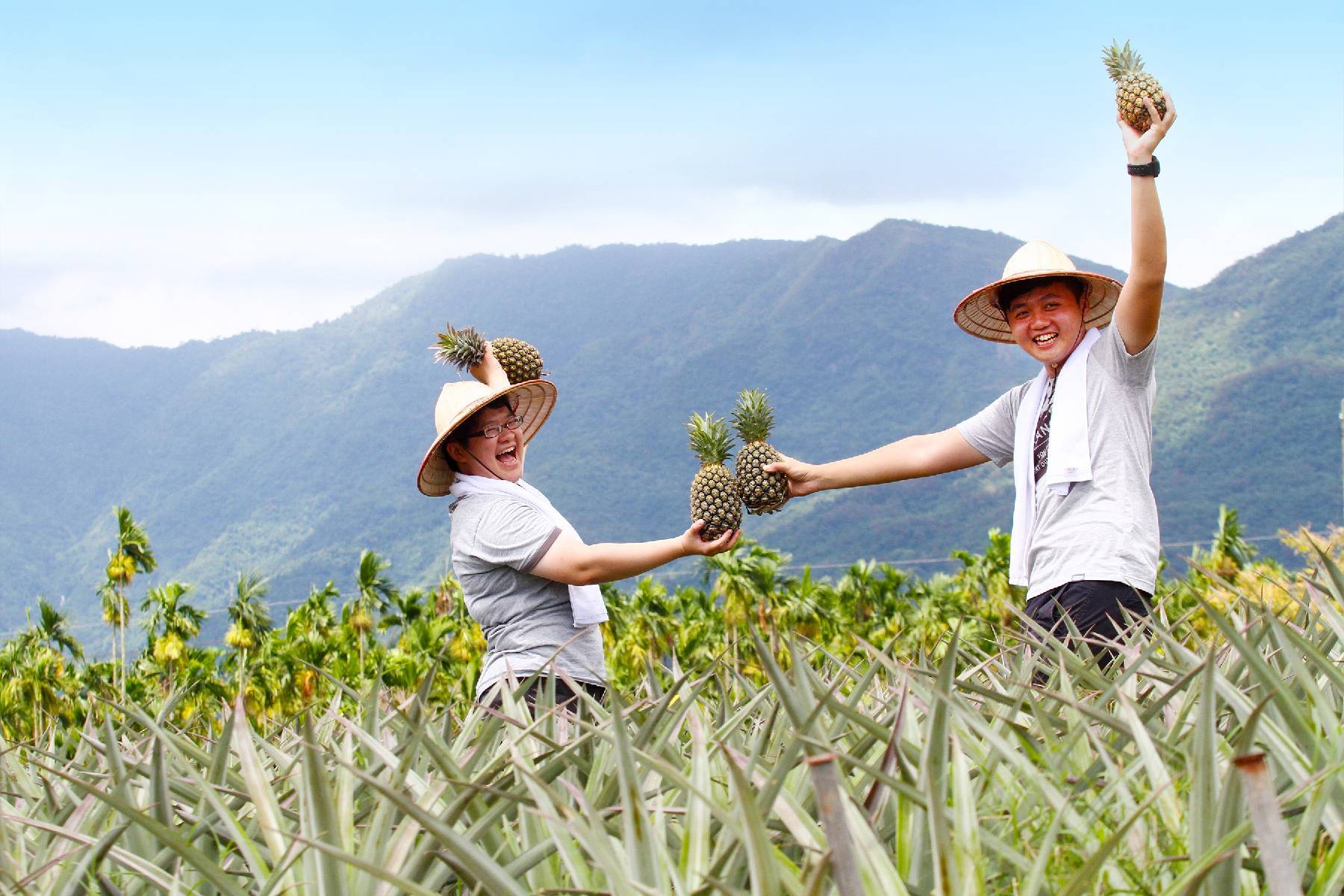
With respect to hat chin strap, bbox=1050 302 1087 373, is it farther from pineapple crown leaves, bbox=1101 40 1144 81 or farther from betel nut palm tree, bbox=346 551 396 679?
betel nut palm tree, bbox=346 551 396 679

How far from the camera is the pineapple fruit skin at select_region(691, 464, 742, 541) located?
11.6ft

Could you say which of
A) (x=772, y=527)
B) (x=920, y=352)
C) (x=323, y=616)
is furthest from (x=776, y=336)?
(x=323, y=616)

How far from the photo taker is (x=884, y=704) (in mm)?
2184

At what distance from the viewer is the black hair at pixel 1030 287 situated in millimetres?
3656

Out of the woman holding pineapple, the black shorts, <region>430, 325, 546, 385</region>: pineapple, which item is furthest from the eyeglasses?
the black shorts

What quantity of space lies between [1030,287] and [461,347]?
166cm

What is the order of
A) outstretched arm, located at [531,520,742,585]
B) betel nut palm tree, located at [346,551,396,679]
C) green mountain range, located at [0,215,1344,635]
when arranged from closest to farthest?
1. outstretched arm, located at [531,520,742,585]
2. betel nut palm tree, located at [346,551,396,679]
3. green mountain range, located at [0,215,1344,635]

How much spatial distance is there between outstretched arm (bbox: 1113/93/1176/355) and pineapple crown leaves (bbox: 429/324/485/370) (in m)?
1.82

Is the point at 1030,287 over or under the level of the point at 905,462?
over

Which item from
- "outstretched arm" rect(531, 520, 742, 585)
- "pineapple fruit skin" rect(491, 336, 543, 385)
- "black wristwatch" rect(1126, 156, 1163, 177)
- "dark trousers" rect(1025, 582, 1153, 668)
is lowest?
"dark trousers" rect(1025, 582, 1153, 668)

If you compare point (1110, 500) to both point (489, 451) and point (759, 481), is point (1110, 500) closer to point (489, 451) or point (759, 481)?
point (759, 481)

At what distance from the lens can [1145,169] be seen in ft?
10.7

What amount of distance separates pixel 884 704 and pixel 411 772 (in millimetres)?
784

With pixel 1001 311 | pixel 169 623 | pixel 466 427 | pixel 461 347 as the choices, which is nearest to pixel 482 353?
pixel 461 347
